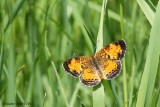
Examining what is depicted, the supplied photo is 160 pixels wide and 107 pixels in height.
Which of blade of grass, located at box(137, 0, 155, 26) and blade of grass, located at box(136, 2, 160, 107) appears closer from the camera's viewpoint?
blade of grass, located at box(136, 2, 160, 107)

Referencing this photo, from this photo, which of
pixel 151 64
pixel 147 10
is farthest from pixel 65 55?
pixel 151 64

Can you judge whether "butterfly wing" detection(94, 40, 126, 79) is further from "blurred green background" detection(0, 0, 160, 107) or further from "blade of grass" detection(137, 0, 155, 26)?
"blade of grass" detection(137, 0, 155, 26)

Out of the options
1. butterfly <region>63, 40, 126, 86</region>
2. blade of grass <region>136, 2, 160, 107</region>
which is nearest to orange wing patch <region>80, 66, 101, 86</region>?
butterfly <region>63, 40, 126, 86</region>

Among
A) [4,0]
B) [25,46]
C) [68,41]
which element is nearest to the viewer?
[4,0]

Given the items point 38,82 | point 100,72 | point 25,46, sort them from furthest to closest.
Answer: point 25,46, point 38,82, point 100,72

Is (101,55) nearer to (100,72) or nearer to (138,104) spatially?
(100,72)

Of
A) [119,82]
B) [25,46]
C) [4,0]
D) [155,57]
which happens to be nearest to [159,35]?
[155,57]

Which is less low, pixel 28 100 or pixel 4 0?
pixel 4 0
